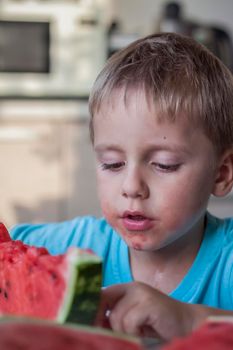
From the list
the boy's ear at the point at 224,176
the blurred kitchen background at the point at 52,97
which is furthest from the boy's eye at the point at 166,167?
the blurred kitchen background at the point at 52,97

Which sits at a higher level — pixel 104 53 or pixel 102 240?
pixel 104 53

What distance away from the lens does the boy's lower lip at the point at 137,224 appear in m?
1.02

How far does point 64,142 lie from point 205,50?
2.39m

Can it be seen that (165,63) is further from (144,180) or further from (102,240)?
(102,240)

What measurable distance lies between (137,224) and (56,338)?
0.55 metres

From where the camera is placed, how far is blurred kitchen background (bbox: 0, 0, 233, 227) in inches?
136

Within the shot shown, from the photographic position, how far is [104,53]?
141 inches

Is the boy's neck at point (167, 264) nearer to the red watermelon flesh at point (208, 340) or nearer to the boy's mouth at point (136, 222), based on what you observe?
the boy's mouth at point (136, 222)

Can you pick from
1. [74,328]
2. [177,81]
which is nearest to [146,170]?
[177,81]

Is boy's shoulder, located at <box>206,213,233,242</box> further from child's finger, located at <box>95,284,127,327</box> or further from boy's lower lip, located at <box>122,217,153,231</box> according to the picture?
child's finger, located at <box>95,284,127,327</box>

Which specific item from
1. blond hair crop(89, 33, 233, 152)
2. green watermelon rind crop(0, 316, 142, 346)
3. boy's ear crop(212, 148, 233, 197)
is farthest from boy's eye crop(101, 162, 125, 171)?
green watermelon rind crop(0, 316, 142, 346)

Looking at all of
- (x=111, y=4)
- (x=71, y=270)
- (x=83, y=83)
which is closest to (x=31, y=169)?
(x=83, y=83)

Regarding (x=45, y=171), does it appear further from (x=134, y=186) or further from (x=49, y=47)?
(x=134, y=186)

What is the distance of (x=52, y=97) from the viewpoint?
3484 mm
